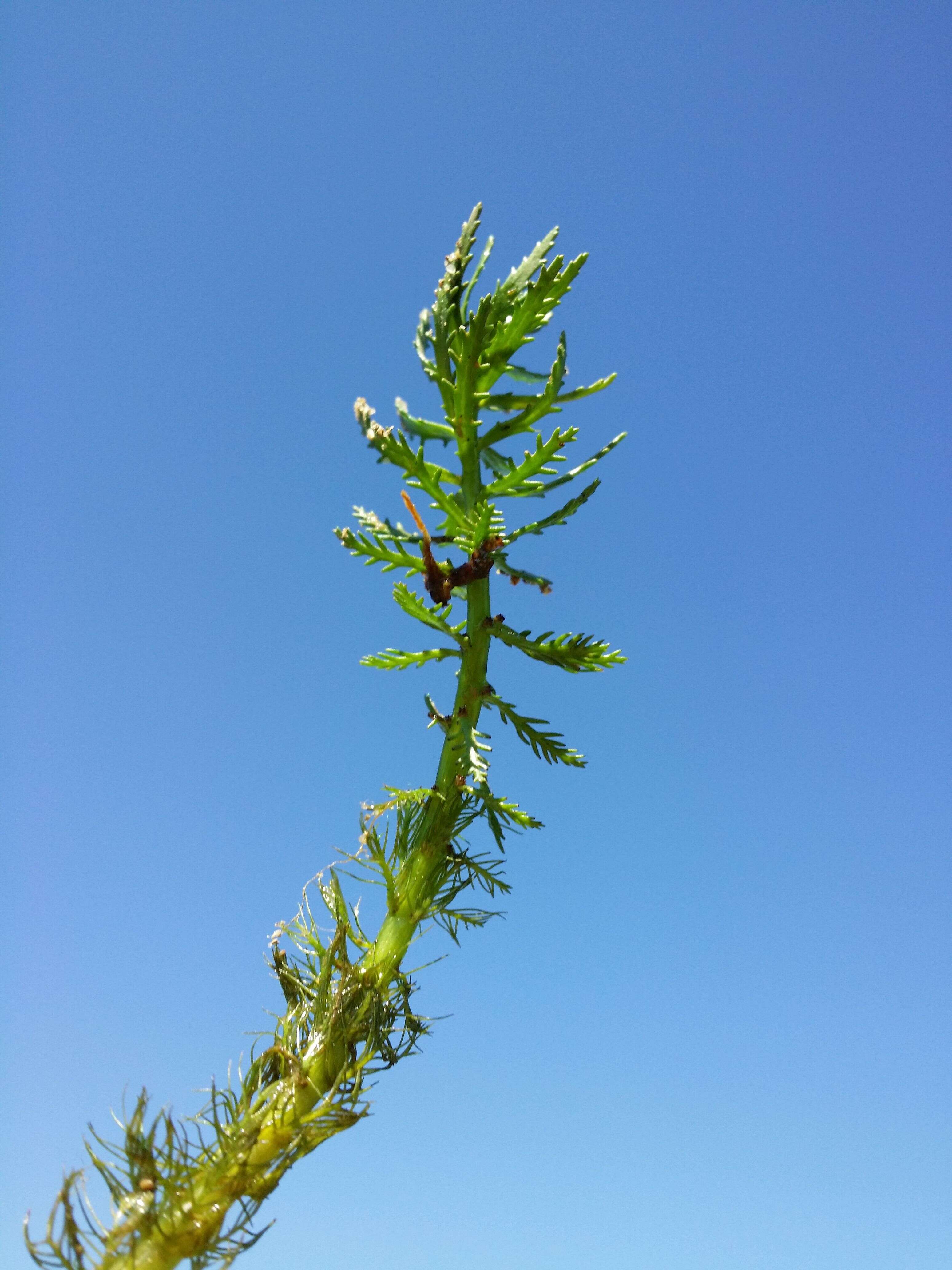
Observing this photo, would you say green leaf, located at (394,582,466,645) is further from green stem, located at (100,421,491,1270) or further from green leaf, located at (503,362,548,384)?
green leaf, located at (503,362,548,384)

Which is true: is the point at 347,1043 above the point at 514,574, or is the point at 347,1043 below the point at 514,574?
below

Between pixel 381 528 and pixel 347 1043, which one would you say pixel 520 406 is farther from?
pixel 347 1043

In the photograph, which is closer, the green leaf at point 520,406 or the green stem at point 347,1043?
the green stem at point 347,1043

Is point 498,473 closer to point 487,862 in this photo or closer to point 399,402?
point 399,402

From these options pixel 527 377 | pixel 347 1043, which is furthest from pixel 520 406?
pixel 347 1043

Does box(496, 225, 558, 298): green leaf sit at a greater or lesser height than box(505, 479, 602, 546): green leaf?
greater

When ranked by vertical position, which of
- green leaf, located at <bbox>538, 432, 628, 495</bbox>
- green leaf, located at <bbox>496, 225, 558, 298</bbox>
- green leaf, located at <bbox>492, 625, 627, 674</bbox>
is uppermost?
green leaf, located at <bbox>496, 225, 558, 298</bbox>

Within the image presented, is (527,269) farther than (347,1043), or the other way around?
(527,269)

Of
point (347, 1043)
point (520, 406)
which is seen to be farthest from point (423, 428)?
point (347, 1043)

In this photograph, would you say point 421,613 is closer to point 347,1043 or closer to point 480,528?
point 480,528

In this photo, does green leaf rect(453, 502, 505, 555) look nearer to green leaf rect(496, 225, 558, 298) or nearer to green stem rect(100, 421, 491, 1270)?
green stem rect(100, 421, 491, 1270)

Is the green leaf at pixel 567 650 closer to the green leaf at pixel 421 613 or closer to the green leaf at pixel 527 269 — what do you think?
the green leaf at pixel 421 613

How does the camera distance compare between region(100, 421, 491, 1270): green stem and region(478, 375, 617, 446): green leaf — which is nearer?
region(100, 421, 491, 1270): green stem

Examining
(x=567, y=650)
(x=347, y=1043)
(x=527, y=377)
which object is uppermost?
(x=527, y=377)
